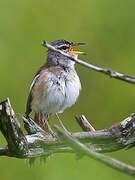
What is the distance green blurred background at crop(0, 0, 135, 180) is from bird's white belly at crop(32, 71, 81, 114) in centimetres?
275

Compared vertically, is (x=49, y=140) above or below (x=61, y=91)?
below

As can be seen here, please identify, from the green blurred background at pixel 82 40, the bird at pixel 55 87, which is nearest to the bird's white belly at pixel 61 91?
the bird at pixel 55 87

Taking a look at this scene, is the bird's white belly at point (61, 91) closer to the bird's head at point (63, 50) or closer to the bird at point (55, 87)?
the bird at point (55, 87)

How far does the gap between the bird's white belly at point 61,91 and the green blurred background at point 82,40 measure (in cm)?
275

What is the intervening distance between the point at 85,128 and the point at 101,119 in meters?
6.36

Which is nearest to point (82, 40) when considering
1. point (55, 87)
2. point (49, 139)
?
point (55, 87)

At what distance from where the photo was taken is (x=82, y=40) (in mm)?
11539

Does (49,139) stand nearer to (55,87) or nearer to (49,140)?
(49,140)

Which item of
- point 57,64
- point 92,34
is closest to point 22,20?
point 92,34

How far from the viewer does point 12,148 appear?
3924 millimetres

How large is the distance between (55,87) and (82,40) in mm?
4098

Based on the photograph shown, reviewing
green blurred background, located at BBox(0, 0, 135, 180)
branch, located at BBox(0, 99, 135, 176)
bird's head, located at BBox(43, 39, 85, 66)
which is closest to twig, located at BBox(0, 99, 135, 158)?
branch, located at BBox(0, 99, 135, 176)

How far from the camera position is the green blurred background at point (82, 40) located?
11031 millimetres

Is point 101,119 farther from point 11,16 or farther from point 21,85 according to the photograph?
point 11,16
